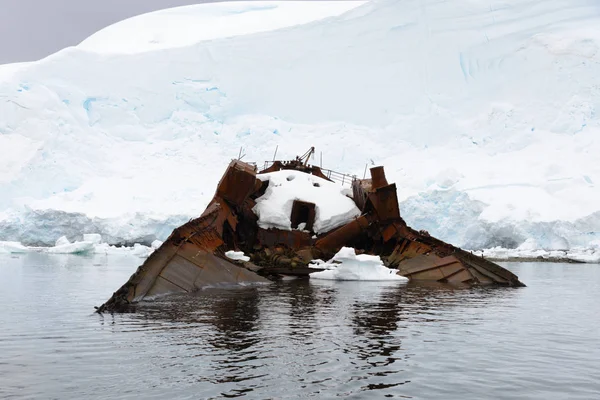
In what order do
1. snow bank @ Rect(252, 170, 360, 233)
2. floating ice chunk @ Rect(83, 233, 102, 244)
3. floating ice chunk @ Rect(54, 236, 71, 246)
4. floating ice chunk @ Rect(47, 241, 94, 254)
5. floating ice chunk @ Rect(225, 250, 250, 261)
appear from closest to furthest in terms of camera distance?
floating ice chunk @ Rect(225, 250, 250, 261)
snow bank @ Rect(252, 170, 360, 233)
floating ice chunk @ Rect(47, 241, 94, 254)
floating ice chunk @ Rect(83, 233, 102, 244)
floating ice chunk @ Rect(54, 236, 71, 246)

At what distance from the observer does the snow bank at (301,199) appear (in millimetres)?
19031

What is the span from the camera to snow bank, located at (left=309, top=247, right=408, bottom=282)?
1727cm

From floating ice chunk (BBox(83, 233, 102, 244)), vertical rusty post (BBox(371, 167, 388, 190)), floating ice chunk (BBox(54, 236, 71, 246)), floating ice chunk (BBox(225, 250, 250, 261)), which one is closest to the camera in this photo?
floating ice chunk (BBox(225, 250, 250, 261))

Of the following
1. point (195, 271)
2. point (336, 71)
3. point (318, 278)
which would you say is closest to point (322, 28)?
point (336, 71)

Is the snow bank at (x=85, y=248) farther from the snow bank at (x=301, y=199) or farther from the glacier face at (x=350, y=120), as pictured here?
the snow bank at (x=301, y=199)

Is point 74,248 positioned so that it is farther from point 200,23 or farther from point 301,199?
point 200,23

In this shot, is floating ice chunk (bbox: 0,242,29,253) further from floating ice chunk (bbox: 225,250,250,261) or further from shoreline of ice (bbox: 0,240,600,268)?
floating ice chunk (bbox: 225,250,250,261)

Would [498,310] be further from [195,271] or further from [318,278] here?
[318,278]

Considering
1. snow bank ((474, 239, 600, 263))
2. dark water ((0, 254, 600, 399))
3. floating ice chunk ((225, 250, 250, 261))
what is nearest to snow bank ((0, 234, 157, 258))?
floating ice chunk ((225, 250, 250, 261))

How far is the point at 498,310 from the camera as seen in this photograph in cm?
1173

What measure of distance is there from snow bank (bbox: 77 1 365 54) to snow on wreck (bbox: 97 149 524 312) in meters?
40.2

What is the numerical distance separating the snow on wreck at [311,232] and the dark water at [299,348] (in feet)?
12.3

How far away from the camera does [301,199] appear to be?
2012cm

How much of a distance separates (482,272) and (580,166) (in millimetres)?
29452
